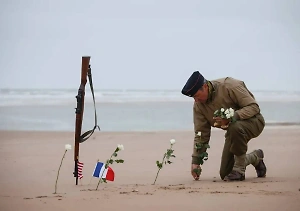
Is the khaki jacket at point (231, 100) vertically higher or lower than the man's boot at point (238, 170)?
higher

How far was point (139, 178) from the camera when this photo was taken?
631cm

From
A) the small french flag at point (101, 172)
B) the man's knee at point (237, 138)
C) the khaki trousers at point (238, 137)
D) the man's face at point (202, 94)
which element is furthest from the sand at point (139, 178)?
the man's face at point (202, 94)

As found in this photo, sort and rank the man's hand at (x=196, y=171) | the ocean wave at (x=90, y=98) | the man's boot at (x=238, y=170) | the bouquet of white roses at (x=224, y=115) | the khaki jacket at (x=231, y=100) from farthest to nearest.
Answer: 1. the ocean wave at (x=90, y=98)
2. the man's hand at (x=196, y=171)
3. the man's boot at (x=238, y=170)
4. the khaki jacket at (x=231, y=100)
5. the bouquet of white roses at (x=224, y=115)

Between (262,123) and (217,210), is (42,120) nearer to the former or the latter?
(262,123)

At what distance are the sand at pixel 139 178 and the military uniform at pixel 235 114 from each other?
0.83 feet

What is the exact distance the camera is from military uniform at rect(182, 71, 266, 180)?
5.62 metres

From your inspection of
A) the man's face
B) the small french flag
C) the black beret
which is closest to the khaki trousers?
the man's face

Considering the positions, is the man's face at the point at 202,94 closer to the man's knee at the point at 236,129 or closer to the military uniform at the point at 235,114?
the military uniform at the point at 235,114

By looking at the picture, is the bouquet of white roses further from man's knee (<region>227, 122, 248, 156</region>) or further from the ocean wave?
the ocean wave

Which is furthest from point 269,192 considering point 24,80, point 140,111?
point 24,80

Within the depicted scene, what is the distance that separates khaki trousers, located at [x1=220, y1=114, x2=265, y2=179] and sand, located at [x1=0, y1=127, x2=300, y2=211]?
8.3 inches

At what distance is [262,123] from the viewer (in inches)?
230

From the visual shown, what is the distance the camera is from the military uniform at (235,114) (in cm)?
562

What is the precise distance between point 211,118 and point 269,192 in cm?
137
